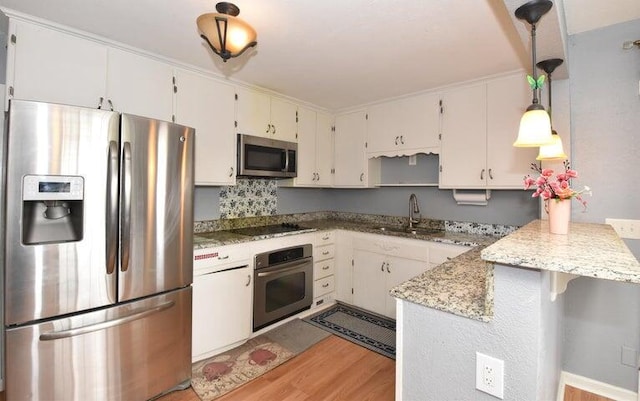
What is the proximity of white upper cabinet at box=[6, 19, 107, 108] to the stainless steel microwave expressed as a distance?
1118mm

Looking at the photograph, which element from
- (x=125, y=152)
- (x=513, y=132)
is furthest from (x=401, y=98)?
(x=125, y=152)

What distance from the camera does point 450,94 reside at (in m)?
2.76

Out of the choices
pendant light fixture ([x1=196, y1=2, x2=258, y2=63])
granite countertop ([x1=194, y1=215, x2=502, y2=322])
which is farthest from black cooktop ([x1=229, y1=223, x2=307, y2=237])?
pendant light fixture ([x1=196, y1=2, x2=258, y2=63])

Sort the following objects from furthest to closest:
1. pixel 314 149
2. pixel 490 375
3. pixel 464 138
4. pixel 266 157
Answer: pixel 314 149
pixel 266 157
pixel 464 138
pixel 490 375

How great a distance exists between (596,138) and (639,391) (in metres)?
1.55

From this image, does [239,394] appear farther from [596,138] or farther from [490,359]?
[596,138]

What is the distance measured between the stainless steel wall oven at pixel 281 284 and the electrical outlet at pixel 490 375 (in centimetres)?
190

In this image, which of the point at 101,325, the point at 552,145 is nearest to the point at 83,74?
the point at 101,325

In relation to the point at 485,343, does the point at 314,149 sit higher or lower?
higher

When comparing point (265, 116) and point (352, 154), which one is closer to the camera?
point (265, 116)

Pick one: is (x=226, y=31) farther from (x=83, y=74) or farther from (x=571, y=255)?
(x=571, y=255)

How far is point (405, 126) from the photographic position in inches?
122

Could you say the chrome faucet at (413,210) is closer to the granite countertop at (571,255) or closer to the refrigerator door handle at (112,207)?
the granite countertop at (571,255)

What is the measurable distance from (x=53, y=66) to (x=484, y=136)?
3144mm
